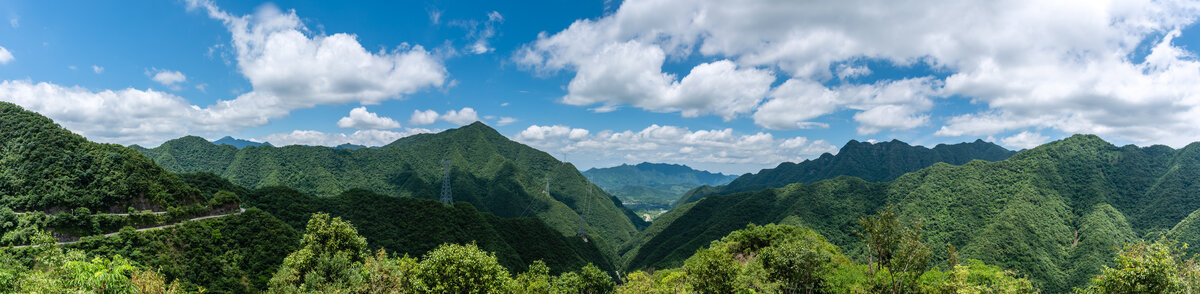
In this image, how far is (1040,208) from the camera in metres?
150

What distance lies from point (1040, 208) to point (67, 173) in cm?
26110

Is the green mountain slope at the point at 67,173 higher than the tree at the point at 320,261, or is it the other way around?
the green mountain slope at the point at 67,173

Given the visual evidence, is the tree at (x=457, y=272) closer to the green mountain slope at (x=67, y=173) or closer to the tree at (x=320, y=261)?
the tree at (x=320, y=261)

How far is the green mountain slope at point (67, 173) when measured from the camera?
195ft

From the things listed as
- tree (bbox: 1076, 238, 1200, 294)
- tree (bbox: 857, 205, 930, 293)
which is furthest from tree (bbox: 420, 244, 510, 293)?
tree (bbox: 1076, 238, 1200, 294)

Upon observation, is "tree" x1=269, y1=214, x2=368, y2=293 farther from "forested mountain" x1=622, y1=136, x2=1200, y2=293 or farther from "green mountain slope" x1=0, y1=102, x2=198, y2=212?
"forested mountain" x1=622, y1=136, x2=1200, y2=293

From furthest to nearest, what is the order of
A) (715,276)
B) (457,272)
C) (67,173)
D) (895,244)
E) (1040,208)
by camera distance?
(1040,208) < (67,173) < (715,276) < (895,244) < (457,272)

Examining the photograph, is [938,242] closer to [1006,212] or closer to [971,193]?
[1006,212]

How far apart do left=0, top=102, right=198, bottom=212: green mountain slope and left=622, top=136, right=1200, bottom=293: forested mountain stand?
138m

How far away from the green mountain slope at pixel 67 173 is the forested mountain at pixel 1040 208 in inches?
5443

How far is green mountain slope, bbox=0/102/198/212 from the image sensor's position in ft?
195

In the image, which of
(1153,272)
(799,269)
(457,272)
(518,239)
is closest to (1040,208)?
(799,269)

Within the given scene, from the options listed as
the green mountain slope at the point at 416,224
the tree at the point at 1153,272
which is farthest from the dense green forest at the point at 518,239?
the green mountain slope at the point at 416,224

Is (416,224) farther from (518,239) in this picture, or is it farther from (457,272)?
(457,272)
